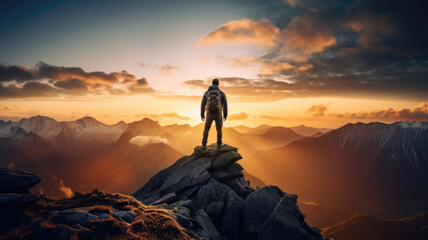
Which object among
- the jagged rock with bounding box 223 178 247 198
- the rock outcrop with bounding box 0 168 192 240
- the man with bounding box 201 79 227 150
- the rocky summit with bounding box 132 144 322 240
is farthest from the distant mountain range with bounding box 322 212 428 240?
the rock outcrop with bounding box 0 168 192 240

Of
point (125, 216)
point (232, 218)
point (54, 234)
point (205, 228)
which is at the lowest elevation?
point (232, 218)

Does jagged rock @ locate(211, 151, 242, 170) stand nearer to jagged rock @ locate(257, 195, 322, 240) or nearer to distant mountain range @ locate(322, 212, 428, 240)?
jagged rock @ locate(257, 195, 322, 240)

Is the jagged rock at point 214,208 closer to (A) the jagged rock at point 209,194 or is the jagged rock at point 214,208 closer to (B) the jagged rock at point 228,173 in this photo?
(A) the jagged rock at point 209,194

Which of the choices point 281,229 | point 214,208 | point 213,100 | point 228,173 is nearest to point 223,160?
point 228,173

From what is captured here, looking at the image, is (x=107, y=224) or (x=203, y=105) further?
(x=203, y=105)

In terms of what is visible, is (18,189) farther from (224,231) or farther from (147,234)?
(224,231)

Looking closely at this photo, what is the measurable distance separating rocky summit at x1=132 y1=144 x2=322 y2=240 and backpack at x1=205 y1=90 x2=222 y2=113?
15.4 feet

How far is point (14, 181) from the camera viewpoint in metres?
9.68

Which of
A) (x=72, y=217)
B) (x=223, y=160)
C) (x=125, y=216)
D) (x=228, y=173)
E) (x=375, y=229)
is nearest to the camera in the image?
(x=72, y=217)

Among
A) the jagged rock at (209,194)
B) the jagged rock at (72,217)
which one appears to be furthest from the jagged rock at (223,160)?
the jagged rock at (72,217)

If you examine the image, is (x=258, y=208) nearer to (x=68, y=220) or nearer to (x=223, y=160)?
(x=223, y=160)

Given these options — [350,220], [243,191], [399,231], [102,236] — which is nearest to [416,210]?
[399,231]

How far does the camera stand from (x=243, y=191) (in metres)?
17.5

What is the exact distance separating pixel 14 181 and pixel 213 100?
13.7 metres
